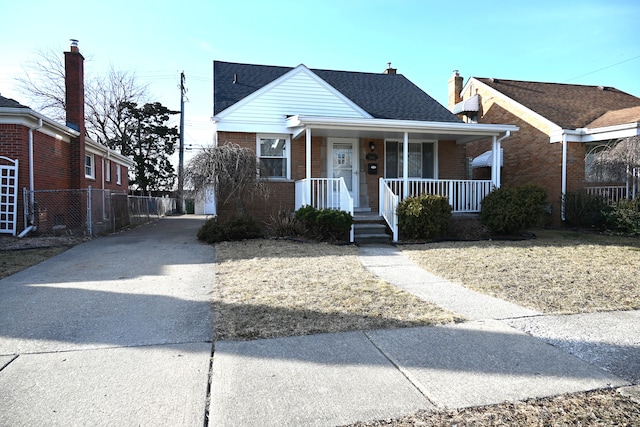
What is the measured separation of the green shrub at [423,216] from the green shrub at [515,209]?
4.51ft

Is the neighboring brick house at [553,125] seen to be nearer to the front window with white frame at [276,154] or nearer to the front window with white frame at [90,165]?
the front window with white frame at [276,154]

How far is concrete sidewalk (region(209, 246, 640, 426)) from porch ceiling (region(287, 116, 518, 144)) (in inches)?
302

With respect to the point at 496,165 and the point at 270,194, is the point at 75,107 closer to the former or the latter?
the point at 270,194

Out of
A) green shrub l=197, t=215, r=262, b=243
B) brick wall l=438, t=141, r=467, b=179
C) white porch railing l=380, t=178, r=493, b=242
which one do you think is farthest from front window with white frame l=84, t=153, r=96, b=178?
brick wall l=438, t=141, r=467, b=179

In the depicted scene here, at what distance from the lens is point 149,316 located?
4.64 meters

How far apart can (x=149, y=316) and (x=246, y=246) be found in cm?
509

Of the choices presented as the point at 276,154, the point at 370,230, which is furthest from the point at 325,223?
the point at 276,154

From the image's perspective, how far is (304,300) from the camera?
5.19m

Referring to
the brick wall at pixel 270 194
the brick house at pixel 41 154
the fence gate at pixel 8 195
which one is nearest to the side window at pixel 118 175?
the brick house at pixel 41 154

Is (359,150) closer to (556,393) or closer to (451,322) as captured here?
(451,322)

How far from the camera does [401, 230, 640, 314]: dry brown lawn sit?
5.35 m

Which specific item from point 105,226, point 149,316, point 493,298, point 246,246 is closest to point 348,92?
point 246,246

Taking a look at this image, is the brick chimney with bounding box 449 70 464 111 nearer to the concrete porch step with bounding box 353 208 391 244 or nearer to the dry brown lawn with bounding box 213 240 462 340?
the concrete porch step with bounding box 353 208 391 244

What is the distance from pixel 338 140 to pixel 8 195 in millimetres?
9499
